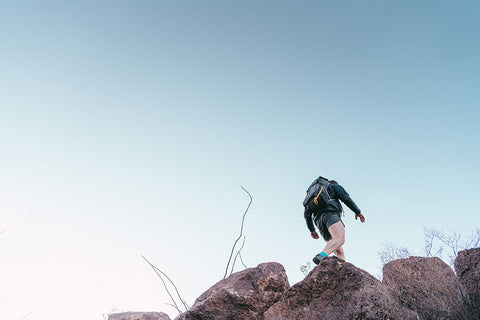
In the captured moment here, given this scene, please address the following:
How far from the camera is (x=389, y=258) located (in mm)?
4316

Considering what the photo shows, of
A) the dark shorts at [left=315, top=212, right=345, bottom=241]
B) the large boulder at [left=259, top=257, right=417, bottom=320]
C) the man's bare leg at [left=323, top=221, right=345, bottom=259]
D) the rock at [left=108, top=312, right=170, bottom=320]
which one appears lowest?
the large boulder at [left=259, top=257, right=417, bottom=320]

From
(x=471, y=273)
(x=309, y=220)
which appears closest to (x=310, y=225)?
(x=309, y=220)

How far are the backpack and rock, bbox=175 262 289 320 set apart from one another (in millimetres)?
1320

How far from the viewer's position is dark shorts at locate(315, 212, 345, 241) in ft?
18.5

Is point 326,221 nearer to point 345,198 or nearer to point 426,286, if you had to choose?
point 345,198

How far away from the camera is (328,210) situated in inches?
A: 228

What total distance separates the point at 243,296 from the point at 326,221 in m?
1.85

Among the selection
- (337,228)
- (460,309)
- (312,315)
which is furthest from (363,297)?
(337,228)

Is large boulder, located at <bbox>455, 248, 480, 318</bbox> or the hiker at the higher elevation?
the hiker

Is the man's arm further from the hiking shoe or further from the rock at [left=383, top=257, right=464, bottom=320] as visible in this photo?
the rock at [left=383, top=257, right=464, bottom=320]

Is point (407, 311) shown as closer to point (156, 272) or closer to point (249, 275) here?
point (249, 275)

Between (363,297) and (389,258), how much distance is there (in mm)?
791

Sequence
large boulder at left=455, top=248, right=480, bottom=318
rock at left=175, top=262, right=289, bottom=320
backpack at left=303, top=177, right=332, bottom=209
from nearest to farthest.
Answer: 1. large boulder at left=455, top=248, right=480, bottom=318
2. rock at left=175, top=262, right=289, bottom=320
3. backpack at left=303, top=177, right=332, bottom=209

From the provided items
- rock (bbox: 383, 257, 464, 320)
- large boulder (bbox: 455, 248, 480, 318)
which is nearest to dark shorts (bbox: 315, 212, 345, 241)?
rock (bbox: 383, 257, 464, 320)
